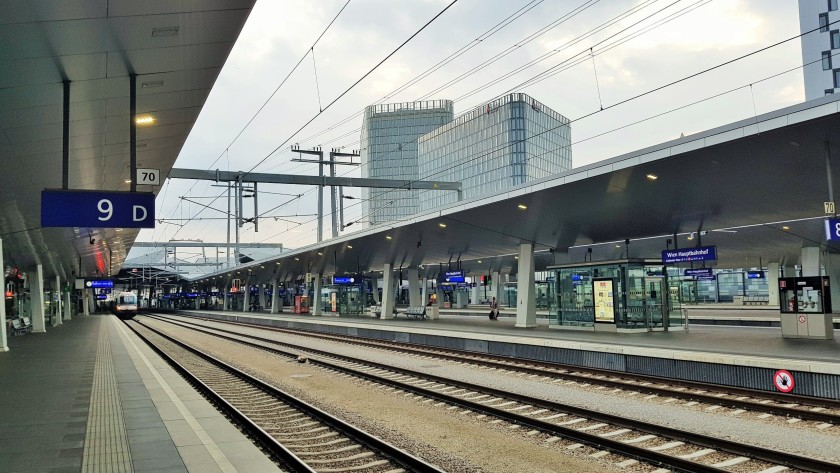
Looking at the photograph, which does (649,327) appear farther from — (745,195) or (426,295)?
(426,295)

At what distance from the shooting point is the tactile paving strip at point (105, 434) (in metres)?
7.07

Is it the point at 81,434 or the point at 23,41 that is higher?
the point at 23,41

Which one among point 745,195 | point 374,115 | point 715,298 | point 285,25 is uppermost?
point 374,115

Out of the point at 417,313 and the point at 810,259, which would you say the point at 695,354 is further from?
the point at 417,313

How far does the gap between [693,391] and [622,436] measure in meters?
4.66

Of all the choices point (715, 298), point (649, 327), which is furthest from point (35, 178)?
point (715, 298)

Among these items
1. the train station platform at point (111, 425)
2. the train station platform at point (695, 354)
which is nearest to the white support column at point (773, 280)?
the train station platform at point (695, 354)

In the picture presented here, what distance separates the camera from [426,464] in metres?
7.42

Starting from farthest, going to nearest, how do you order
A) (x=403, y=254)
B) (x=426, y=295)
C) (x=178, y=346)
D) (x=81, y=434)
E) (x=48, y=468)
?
1. (x=426, y=295)
2. (x=403, y=254)
3. (x=178, y=346)
4. (x=81, y=434)
5. (x=48, y=468)

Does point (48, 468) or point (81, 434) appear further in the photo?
point (81, 434)

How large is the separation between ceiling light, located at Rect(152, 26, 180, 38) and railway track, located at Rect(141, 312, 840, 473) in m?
7.19

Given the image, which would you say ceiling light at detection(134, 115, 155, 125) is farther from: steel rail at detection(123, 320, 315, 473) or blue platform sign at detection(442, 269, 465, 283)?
blue platform sign at detection(442, 269, 465, 283)

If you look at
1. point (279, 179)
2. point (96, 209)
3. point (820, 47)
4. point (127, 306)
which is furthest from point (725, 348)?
point (127, 306)

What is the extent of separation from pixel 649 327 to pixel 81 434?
19.7 metres
